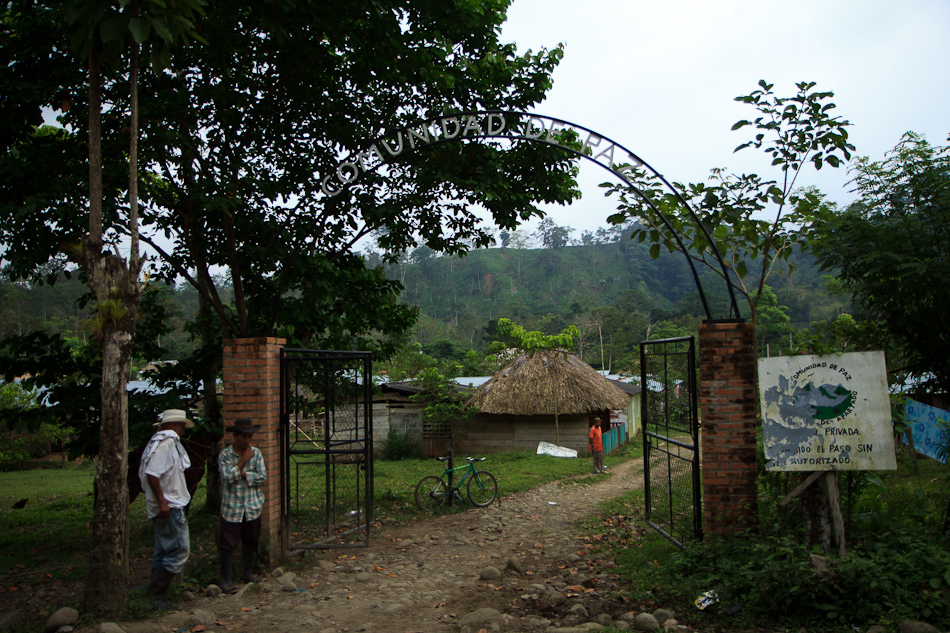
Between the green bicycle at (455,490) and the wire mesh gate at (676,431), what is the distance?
3804 millimetres

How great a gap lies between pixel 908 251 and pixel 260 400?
666 centimetres

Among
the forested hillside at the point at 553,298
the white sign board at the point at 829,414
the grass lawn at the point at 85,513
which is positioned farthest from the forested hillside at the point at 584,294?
the white sign board at the point at 829,414

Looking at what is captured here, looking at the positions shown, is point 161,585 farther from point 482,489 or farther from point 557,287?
point 557,287

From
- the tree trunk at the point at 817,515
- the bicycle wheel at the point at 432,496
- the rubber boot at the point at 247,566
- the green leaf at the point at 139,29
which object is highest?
the green leaf at the point at 139,29

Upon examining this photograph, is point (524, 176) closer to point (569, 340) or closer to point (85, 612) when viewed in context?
point (85, 612)

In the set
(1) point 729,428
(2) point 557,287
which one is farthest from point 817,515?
(2) point 557,287

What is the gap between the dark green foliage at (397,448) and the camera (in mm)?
22141

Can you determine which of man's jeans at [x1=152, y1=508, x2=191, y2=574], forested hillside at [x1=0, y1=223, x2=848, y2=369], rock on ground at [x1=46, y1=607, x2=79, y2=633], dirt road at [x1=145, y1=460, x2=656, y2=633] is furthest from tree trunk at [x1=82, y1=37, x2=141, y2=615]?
forested hillside at [x1=0, y1=223, x2=848, y2=369]

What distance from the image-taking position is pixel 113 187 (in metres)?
8.22

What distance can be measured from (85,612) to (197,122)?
19.9 ft

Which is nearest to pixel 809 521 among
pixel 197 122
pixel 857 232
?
pixel 857 232

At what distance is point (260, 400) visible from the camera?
22.7ft

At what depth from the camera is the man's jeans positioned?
223 inches

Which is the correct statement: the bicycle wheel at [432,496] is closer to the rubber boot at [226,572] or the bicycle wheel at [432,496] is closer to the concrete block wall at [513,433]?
the rubber boot at [226,572]
